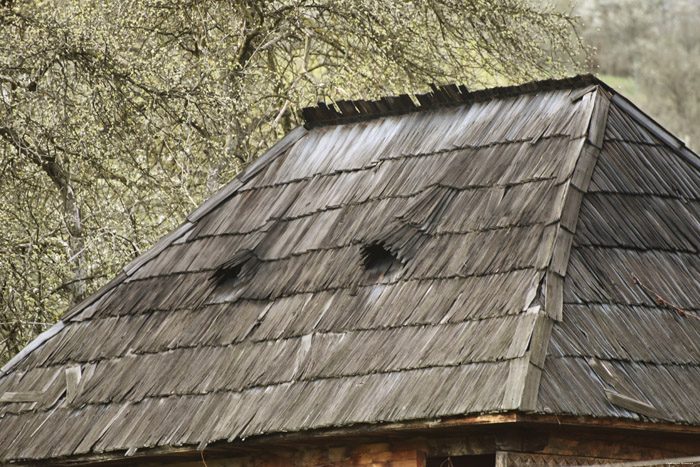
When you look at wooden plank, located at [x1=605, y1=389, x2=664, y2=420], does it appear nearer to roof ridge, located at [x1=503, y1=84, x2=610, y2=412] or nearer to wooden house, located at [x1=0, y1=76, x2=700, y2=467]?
wooden house, located at [x1=0, y1=76, x2=700, y2=467]

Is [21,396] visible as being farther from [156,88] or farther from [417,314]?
[156,88]

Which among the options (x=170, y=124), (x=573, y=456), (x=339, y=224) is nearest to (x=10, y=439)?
(x=339, y=224)

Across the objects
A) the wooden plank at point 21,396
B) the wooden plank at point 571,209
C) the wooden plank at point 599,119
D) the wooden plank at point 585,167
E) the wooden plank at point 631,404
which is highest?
the wooden plank at point 599,119

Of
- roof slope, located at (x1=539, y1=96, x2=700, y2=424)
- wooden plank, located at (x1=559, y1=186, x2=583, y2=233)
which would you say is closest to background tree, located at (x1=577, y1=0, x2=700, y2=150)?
roof slope, located at (x1=539, y1=96, x2=700, y2=424)

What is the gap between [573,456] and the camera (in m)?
6.84

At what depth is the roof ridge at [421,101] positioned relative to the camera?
9.43m

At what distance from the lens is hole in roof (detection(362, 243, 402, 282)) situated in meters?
8.12

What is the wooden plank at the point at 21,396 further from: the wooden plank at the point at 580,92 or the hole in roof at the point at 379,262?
the wooden plank at the point at 580,92

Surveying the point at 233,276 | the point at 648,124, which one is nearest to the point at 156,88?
the point at 233,276

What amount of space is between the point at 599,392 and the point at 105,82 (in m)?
8.06

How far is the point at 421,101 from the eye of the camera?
1040cm

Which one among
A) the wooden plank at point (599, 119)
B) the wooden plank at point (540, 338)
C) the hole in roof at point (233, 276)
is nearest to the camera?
the wooden plank at point (540, 338)

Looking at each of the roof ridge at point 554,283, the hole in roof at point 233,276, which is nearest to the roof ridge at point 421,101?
the roof ridge at point 554,283

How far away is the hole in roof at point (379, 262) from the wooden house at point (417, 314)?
0.06 feet
